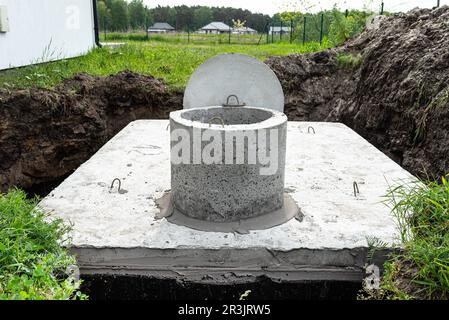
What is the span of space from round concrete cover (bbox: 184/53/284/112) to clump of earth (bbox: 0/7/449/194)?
194 cm

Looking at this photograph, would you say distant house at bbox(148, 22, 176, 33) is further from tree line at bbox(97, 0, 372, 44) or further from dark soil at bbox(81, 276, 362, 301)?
dark soil at bbox(81, 276, 362, 301)

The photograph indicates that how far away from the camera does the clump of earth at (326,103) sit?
5.46m

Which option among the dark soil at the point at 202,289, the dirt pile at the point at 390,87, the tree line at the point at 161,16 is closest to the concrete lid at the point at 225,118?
the dark soil at the point at 202,289

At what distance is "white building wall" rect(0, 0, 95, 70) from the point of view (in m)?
7.30

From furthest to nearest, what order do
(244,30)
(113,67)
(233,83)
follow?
(244,30)
(113,67)
(233,83)

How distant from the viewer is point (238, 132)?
11.1 ft

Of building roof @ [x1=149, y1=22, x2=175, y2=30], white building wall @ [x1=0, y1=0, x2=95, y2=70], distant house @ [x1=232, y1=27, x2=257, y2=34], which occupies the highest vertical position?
building roof @ [x1=149, y1=22, x2=175, y2=30]

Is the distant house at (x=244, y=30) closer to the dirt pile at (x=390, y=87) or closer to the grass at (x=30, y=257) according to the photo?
the dirt pile at (x=390, y=87)

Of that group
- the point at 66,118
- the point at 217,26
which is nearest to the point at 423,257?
the point at 66,118

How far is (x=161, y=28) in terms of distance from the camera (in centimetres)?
2731

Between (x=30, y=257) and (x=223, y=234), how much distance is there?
4.75 feet

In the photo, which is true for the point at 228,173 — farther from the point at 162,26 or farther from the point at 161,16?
the point at 161,16

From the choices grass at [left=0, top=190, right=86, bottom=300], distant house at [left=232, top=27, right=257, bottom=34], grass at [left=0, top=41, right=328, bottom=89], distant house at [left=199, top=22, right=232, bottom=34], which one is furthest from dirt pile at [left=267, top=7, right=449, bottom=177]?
distant house at [left=199, top=22, right=232, bottom=34]

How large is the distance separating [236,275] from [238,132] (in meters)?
1.13
